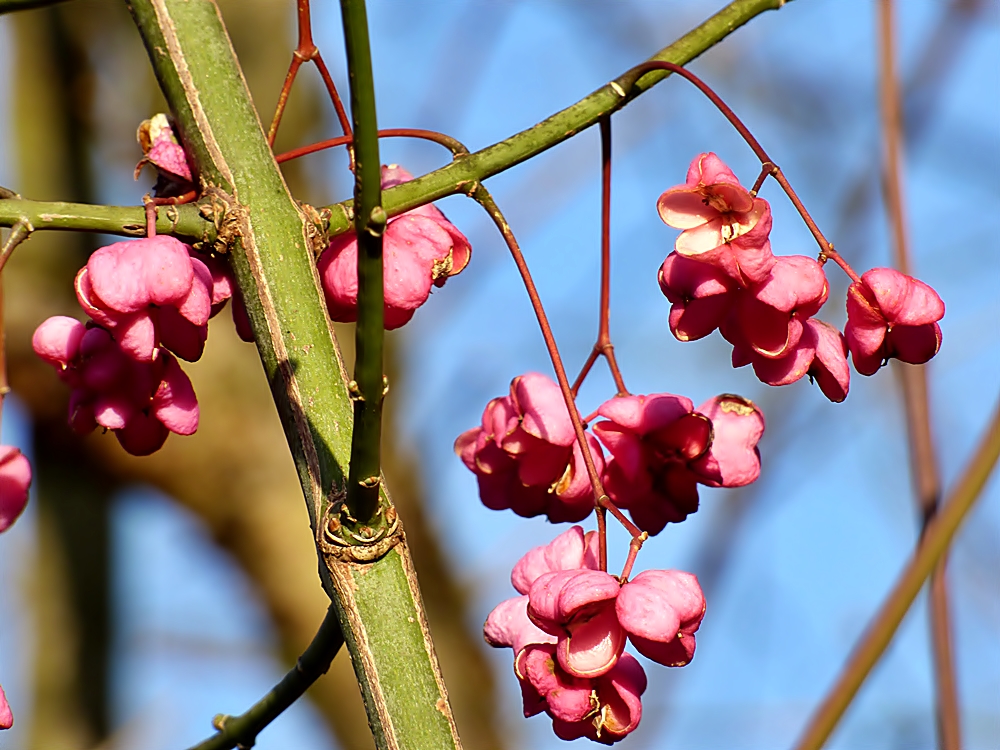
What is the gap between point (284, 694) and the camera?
2.97 feet

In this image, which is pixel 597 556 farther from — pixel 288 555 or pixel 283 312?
pixel 288 555

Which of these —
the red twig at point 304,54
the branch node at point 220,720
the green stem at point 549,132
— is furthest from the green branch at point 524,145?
the branch node at point 220,720

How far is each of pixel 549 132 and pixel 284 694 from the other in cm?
46

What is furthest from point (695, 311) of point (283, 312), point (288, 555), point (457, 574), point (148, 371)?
point (457, 574)

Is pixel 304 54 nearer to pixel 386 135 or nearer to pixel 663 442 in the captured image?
pixel 386 135

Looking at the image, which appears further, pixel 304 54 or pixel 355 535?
pixel 304 54

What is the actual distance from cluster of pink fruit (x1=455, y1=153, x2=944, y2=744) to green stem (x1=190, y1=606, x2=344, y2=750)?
126 millimetres

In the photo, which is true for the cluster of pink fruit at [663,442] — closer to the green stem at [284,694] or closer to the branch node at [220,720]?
the green stem at [284,694]

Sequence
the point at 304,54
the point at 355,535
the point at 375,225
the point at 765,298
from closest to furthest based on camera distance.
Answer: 1. the point at 375,225
2. the point at 355,535
3. the point at 765,298
4. the point at 304,54

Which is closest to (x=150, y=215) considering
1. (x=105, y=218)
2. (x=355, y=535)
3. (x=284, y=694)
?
(x=105, y=218)

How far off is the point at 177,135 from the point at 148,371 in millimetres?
188

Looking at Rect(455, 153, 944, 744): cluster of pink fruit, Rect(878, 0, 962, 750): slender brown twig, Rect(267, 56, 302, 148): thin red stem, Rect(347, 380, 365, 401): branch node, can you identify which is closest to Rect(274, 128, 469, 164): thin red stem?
Rect(267, 56, 302, 148): thin red stem

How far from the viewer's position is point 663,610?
0.80m

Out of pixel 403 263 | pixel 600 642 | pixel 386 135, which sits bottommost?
pixel 600 642
